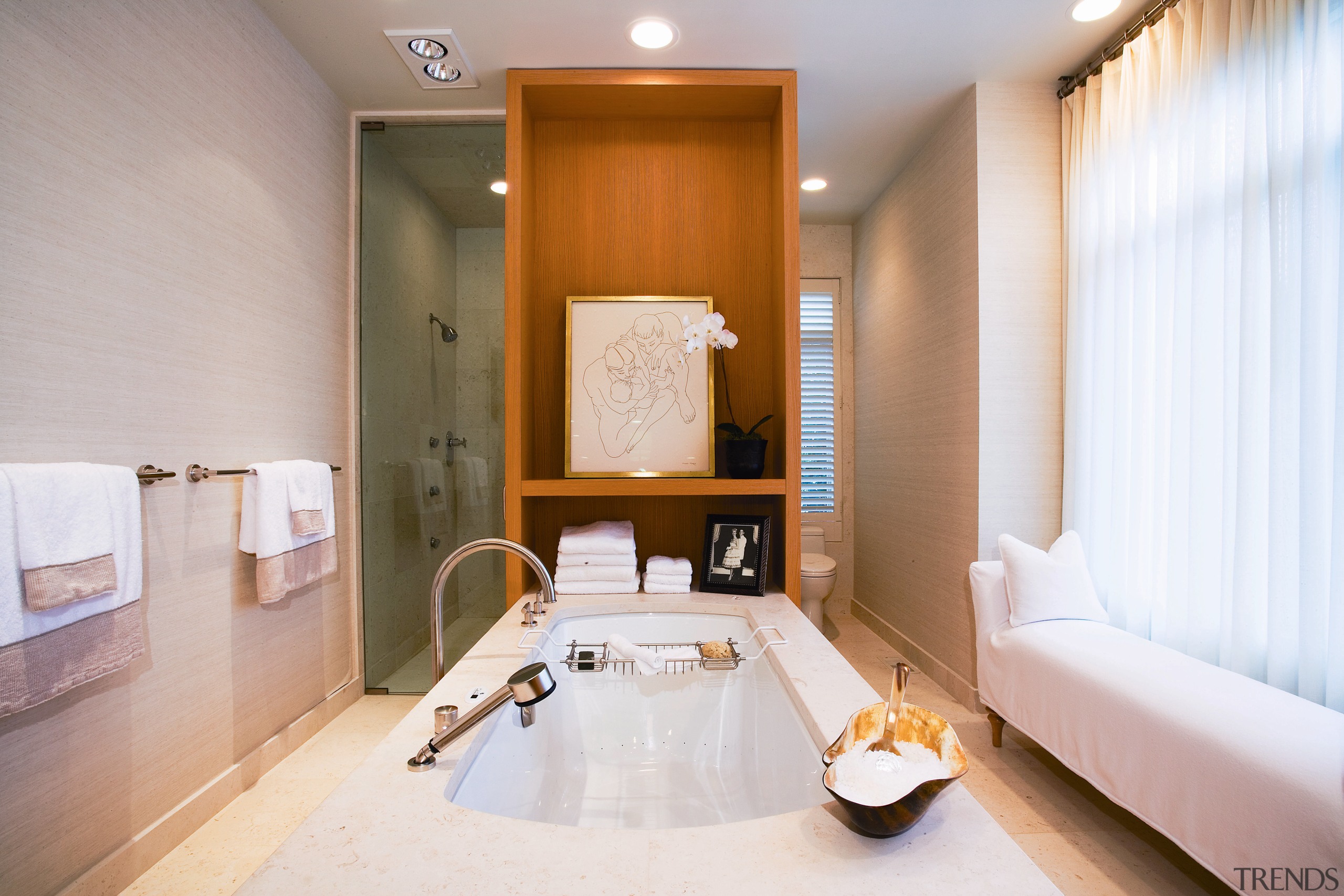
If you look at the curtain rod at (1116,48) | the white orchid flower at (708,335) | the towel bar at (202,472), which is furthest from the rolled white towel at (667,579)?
the curtain rod at (1116,48)

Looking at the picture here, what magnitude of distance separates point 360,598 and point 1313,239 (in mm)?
3357

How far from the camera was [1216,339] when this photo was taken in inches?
68.4

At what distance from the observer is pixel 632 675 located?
60.5 inches

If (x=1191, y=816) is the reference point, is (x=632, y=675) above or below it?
above

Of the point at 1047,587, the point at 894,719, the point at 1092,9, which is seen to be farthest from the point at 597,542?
the point at 1092,9

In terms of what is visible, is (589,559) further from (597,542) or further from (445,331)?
(445,331)

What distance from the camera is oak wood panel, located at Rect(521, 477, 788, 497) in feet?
6.78

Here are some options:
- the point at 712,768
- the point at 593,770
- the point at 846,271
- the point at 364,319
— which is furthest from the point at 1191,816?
the point at 846,271

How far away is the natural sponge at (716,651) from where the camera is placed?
5.00 feet

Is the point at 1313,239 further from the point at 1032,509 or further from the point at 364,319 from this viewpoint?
the point at 364,319

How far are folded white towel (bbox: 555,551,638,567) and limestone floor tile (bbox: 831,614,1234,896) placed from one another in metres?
1.15

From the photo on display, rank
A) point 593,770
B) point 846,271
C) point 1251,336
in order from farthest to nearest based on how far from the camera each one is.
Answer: point 846,271, point 1251,336, point 593,770

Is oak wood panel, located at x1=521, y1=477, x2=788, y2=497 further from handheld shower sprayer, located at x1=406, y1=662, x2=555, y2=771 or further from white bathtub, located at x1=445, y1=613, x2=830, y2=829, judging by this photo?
handheld shower sprayer, located at x1=406, y1=662, x2=555, y2=771

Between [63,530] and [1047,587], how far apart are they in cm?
268
